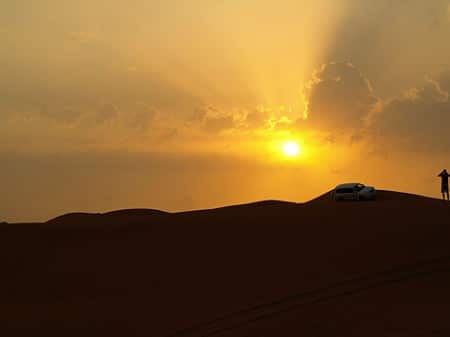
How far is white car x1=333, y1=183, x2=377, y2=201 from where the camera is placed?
126ft

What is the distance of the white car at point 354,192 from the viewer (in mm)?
38344

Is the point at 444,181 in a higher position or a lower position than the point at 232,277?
higher

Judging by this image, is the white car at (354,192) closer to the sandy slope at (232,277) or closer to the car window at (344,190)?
the car window at (344,190)

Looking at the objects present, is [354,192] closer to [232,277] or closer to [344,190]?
[344,190]

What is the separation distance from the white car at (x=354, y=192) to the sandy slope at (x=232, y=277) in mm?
9872

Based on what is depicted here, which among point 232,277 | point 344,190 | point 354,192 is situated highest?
point 344,190

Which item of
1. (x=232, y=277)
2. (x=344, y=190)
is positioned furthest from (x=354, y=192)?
(x=232, y=277)

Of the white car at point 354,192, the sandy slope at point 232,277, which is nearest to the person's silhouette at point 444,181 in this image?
the white car at point 354,192

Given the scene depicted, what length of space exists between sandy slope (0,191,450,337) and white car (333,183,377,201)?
987cm

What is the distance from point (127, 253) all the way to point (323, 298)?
8.86 meters

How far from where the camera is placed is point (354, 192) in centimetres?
3844

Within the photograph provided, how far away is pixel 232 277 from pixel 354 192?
21.6 metres

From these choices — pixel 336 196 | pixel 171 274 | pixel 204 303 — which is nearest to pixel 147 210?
pixel 336 196

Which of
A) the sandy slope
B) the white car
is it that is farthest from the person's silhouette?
the sandy slope
